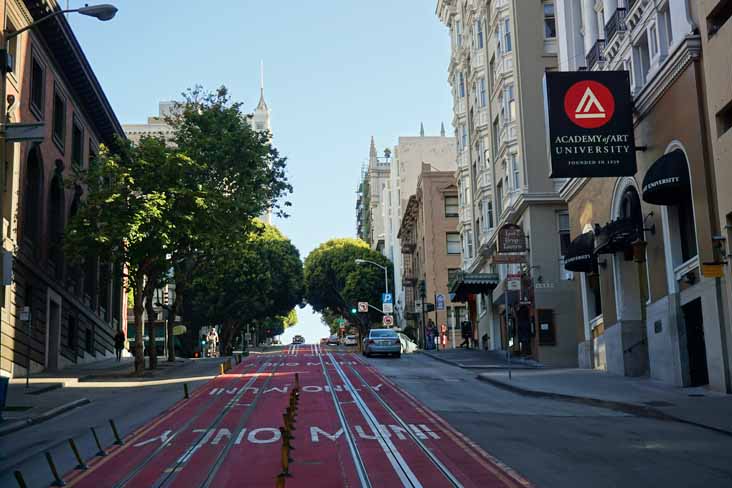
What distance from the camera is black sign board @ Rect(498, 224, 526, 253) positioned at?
4066 centimetres

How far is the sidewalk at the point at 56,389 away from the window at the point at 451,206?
3525cm

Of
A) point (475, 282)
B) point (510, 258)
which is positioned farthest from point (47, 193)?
point (475, 282)

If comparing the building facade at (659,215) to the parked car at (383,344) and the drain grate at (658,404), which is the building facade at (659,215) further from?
the parked car at (383,344)

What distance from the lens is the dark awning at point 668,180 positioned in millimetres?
23547

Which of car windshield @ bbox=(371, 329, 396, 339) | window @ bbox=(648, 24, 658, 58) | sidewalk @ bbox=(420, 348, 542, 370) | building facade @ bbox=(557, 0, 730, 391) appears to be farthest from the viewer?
car windshield @ bbox=(371, 329, 396, 339)

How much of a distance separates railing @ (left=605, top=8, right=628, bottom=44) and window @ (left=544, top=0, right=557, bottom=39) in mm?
14149

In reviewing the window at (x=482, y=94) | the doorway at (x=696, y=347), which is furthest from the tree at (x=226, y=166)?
the doorway at (x=696, y=347)

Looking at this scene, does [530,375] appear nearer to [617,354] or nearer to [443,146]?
[617,354]

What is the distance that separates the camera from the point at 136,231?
33.7 meters

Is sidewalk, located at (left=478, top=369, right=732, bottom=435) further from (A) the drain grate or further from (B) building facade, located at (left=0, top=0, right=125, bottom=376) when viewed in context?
(B) building facade, located at (left=0, top=0, right=125, bottom=376)

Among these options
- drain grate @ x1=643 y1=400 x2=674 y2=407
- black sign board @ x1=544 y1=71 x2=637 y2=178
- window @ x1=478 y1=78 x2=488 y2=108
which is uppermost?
window @ x1=478 y1=78 x2=488 y2=108

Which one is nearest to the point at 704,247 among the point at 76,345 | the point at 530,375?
the point at 530,375

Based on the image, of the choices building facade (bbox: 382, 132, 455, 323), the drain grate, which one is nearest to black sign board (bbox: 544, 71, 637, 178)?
the drain grate

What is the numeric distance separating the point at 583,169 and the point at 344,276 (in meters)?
66.5
